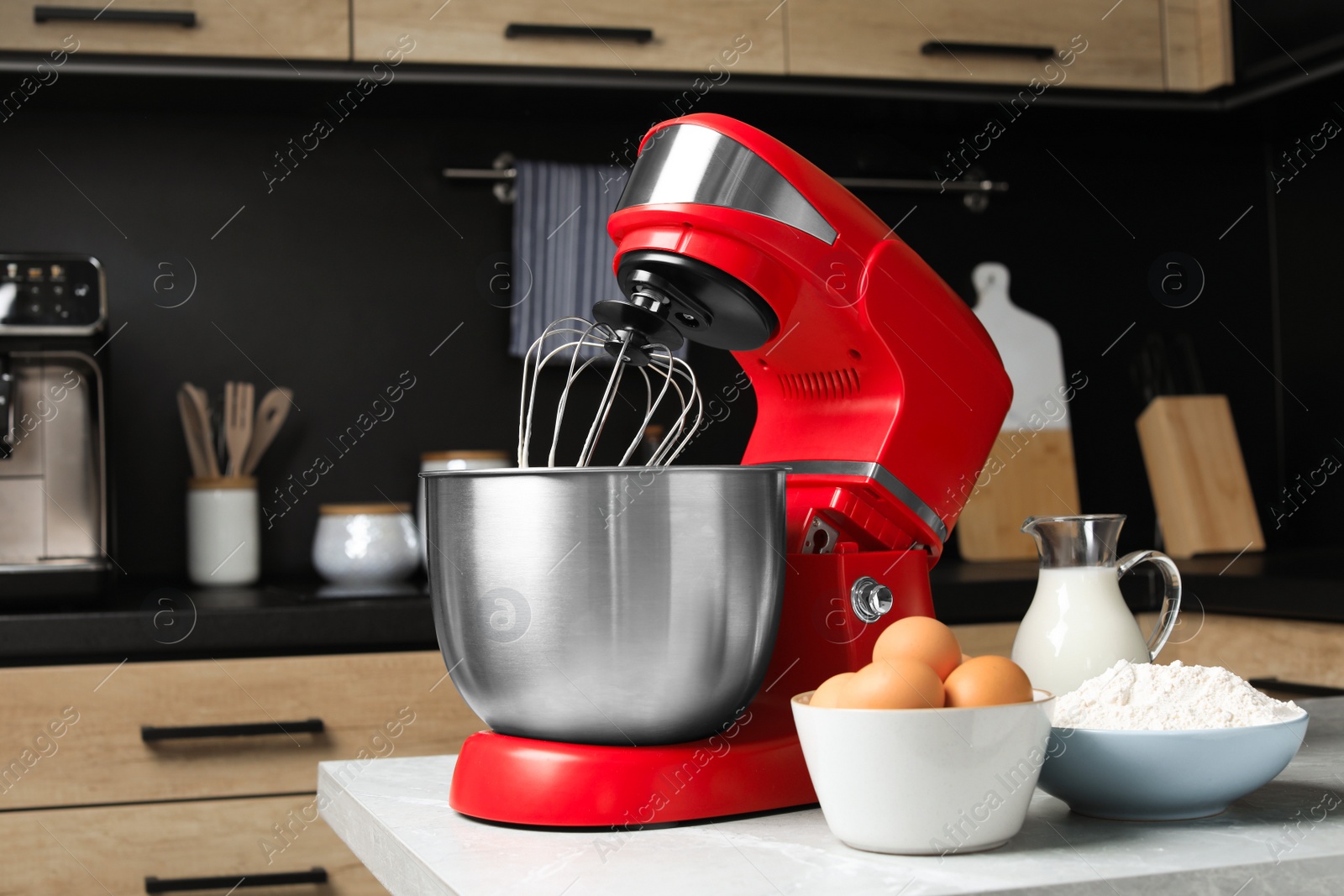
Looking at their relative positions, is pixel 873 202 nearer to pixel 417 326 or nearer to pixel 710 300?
pixel 417 326

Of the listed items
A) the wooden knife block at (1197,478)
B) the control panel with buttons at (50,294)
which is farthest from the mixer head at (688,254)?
the wooden knife block at (1197,478)

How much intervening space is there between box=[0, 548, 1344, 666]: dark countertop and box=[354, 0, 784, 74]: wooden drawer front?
747mm

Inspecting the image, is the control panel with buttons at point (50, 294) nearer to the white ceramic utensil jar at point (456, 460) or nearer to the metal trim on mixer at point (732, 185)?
the white ceramic utensil jar at point (456, 460)

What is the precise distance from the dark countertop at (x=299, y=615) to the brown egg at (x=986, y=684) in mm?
995

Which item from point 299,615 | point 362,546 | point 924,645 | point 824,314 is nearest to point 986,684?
point 924,645

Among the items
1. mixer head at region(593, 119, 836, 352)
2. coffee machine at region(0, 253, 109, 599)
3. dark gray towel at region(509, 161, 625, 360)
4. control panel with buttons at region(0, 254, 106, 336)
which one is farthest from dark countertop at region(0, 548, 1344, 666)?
mixer head at region(593, 119, 836, 352)

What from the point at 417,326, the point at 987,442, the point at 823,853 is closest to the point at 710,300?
the point at 987,442

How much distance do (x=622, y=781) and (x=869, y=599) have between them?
0.64 feet

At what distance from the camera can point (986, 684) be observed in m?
0.54

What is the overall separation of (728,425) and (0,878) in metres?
1.23

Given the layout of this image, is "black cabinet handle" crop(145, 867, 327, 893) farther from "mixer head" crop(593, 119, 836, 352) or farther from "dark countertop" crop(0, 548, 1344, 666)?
"mixer head" crop(593, 119, 836, 352)

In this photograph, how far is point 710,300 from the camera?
2.50 feet

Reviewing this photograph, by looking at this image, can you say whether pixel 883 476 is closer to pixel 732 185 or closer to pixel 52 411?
pixel 732 185

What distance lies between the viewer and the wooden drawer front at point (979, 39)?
1.85 meters
